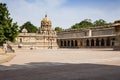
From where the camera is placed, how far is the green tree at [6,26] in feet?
110

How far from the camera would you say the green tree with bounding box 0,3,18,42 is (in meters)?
33.6

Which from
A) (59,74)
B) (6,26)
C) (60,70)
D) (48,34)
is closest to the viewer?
(59,74)

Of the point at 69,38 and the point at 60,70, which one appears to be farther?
the point at 69,38

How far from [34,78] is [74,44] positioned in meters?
79.6

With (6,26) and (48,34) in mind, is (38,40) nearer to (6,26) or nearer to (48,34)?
(48,34)

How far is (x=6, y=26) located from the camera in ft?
110

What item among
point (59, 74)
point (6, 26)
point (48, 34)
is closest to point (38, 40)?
point (48, 34)

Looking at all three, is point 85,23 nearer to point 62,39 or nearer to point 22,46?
point 62,39

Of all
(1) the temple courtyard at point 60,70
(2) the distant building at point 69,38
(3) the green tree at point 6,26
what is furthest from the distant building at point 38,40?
(1) the temple courtyard at point 60,70

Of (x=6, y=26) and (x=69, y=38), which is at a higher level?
(x=6, y=26)

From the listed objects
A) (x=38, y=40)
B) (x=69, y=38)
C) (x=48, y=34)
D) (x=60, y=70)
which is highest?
(x=48, y=34)

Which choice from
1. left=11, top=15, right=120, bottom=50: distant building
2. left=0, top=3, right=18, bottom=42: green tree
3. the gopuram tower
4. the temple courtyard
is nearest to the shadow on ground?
the temple courtyard

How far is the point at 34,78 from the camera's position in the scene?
28.7 ft

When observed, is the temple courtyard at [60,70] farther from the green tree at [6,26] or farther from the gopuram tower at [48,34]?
the gopuram tower at [48,34]
